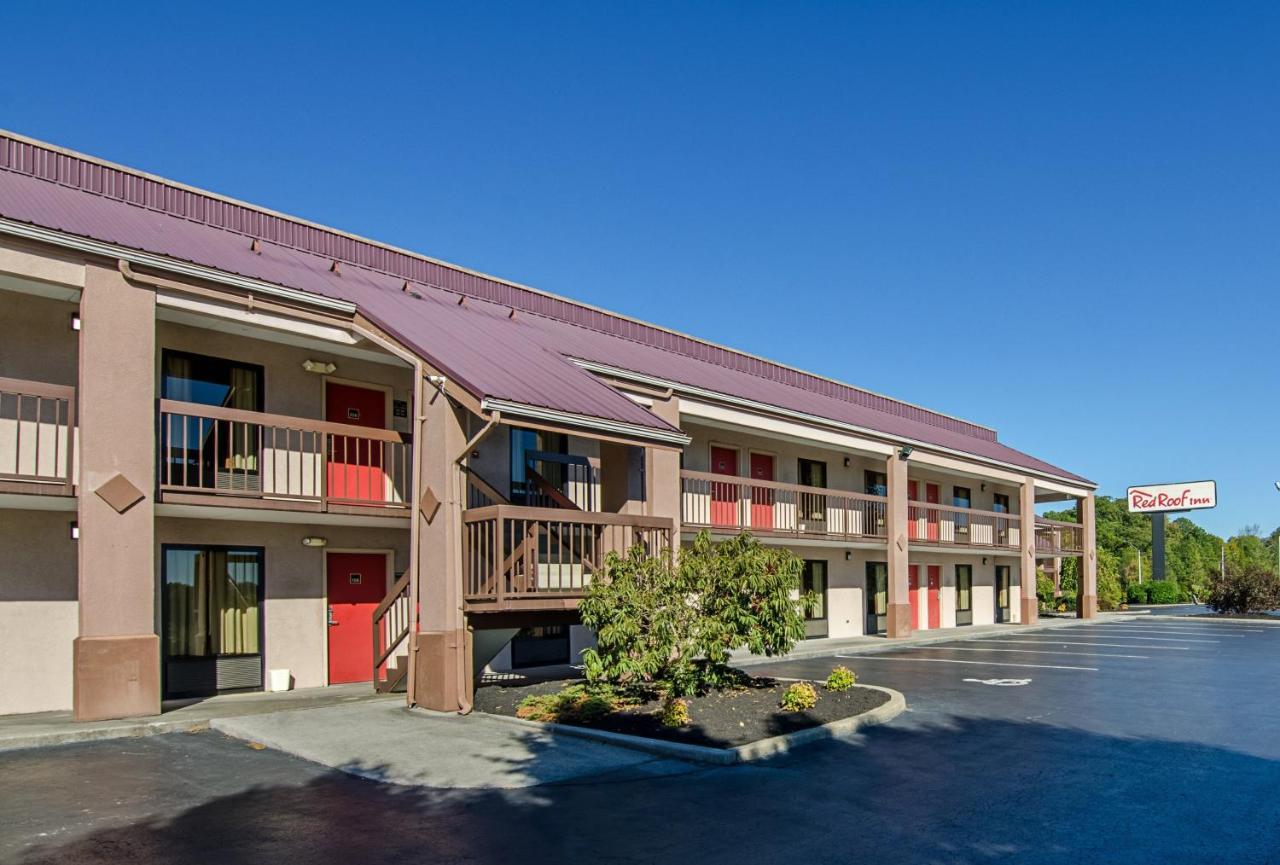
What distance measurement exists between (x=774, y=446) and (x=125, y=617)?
58.9 ft

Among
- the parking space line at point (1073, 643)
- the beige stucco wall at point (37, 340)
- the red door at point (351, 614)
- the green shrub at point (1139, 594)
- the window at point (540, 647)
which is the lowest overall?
the green shrub at point (1139, 594)

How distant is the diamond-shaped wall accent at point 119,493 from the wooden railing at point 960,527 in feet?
73.0

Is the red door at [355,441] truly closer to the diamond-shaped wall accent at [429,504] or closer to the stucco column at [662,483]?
the diamond-shaped wall accent at [429,504]

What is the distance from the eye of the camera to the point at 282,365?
1599 centimetres

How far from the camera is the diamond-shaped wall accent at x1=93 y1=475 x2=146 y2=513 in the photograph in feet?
39.4

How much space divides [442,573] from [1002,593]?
30.7 m

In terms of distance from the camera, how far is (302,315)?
14312 mm

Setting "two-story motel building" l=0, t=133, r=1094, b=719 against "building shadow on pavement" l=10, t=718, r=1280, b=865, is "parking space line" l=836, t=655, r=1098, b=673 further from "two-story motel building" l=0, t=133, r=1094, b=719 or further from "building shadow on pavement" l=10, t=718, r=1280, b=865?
"building shadow on pavement" l=10, t=718, r=1280, b=865

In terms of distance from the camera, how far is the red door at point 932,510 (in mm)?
33688

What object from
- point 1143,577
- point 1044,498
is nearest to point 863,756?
point 1044,498

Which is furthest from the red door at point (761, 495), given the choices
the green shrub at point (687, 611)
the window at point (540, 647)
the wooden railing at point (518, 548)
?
the green shrub at point (687, 611)

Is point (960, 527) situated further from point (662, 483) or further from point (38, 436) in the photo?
point (38, 436)

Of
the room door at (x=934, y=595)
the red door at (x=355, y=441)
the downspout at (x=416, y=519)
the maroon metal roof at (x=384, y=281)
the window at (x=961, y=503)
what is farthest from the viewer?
the window at (x=961, y=503)

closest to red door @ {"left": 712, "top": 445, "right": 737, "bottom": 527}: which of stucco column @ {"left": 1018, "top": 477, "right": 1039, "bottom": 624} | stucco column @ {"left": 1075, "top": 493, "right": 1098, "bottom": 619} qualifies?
stucco column @ {"left": 1018, "top": 477, "right": 1039, "bottom": 624}
